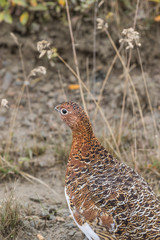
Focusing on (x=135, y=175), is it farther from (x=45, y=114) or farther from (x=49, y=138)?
(x=45, y=114)

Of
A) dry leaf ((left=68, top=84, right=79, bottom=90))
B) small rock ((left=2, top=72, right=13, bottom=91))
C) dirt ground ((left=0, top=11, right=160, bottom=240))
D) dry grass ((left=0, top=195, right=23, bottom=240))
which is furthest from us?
small rock ((left=2, top=72, right=13, bottom=91))

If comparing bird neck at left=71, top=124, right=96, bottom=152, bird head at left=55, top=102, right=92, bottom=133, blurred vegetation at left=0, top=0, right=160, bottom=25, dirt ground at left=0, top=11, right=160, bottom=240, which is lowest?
dirt ground at left=0, top=11, right=160, bottom=240

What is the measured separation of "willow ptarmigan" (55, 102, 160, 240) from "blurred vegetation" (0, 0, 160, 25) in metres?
2.96

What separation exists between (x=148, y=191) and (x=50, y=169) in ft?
6.23

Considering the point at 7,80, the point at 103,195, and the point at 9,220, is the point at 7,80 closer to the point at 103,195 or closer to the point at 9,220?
the point at 9,220

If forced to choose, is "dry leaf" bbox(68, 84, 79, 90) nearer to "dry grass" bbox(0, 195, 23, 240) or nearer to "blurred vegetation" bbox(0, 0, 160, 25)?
"blurred vegetation" bbox(0, 0, 160, 25)

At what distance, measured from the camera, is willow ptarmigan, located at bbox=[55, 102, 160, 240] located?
9.52ft

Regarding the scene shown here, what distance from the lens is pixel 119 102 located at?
5926 mm

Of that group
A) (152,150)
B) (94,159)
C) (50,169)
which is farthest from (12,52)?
(94,159)

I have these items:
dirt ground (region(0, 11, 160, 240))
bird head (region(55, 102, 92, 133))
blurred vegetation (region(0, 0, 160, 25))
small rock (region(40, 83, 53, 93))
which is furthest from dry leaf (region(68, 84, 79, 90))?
bird head (region(55, 102, 92, 133))

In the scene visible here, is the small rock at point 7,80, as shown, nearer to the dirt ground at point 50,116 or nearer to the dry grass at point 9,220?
the dirt ground at point 50,116

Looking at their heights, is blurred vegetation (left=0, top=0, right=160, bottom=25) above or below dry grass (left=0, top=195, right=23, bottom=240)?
above

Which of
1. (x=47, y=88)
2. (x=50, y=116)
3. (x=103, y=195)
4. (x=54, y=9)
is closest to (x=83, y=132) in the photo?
(x=103, y=195)

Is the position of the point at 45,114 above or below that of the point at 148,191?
below
